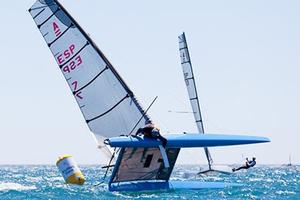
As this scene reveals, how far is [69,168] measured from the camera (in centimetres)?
2797

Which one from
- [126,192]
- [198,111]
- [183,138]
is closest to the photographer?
[183,138]

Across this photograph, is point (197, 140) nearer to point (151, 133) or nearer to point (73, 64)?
point (151, 133)

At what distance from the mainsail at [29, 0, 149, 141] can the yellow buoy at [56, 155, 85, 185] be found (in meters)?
1.26

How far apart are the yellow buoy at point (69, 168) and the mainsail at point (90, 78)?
1258mm

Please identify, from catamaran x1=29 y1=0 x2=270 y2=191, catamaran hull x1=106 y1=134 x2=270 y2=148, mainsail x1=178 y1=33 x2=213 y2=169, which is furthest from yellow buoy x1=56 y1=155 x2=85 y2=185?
mainsail x1=178 y1=33 x2=213 y2=169

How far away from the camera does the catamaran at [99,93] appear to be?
27797 mm

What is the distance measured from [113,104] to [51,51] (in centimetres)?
294

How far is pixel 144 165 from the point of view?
2819 centimetres

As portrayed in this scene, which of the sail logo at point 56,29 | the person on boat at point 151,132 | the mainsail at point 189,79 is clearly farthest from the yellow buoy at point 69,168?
the mainsail at point 189,79

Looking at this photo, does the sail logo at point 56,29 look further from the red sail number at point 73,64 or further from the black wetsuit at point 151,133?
the black wetsuit at point 151,133

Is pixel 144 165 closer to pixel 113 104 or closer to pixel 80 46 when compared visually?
pixel 113 104

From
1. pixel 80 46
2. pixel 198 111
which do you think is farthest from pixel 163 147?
pixel 198 111

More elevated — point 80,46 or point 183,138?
point 80,46

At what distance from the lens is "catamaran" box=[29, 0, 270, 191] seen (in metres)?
27.8
